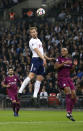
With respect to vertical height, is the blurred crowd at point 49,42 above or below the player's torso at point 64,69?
below

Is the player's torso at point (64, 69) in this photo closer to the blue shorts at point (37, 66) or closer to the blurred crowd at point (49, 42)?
the blue shorts at point (37, 66)

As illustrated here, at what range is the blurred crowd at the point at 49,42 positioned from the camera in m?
29.0

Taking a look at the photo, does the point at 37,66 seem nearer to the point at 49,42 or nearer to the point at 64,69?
the point at 64,69

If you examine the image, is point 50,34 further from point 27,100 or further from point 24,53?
point 27,100

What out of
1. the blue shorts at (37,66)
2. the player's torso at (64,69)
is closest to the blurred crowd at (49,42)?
the player's torso at (64,69)

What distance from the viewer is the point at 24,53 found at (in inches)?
1284

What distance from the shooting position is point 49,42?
32688mm

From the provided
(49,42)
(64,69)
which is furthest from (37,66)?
(49,42)

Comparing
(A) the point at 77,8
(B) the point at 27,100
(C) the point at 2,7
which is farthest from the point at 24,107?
(C) the point at 2,7

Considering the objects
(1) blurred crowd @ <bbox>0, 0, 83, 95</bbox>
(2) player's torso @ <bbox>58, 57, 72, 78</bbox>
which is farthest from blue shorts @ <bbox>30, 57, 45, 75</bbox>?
(1) blurred crowd @ <bbox>0, 0, 83, 95</bbox>

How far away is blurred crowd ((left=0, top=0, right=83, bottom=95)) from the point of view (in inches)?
1144

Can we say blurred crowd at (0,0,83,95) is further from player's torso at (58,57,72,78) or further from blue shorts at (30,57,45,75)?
blue shorts at (30,57,45,75)

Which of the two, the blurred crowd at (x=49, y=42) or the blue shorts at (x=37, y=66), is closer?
the blue shorts at (x=37, y=66)

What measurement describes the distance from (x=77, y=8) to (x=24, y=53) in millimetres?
5435
